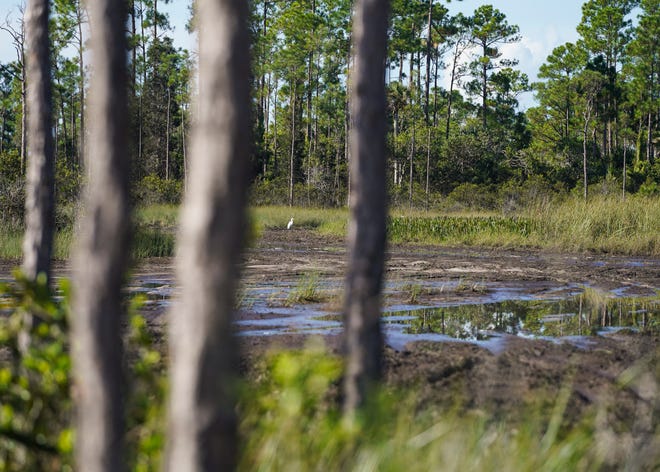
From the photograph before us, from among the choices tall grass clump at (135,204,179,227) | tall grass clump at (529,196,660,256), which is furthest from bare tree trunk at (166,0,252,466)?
tall grass clump at (135,204,179,227)

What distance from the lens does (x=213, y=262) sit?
237cm

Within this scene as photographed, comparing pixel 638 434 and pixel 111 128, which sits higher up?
pixel 111 128

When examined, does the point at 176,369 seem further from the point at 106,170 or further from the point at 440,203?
the point at 440,203

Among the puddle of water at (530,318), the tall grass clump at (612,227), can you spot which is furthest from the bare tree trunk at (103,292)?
the tall grass clump at (612,227)

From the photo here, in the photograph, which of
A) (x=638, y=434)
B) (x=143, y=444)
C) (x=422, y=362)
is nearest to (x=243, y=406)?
(x=143, y=444)

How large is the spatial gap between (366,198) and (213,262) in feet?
5.31

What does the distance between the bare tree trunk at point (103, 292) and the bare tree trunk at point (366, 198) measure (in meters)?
1.34

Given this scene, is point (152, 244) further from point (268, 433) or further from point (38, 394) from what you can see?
point (268, 433)

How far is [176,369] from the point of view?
2.45 meters

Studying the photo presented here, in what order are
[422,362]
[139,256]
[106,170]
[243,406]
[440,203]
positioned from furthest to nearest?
[440,203]
[139,256]
[422,362]
[243,406]
[106,170]

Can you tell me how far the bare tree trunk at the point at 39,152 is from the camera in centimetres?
564

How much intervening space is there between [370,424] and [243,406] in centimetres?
120

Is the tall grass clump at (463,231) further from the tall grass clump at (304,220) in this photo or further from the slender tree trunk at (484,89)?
the slender tree trunk at (484,89)

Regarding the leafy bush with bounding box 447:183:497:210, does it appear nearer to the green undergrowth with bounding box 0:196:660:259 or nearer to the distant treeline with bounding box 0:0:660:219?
the distant treeline with bounding box 0:0:660:219
